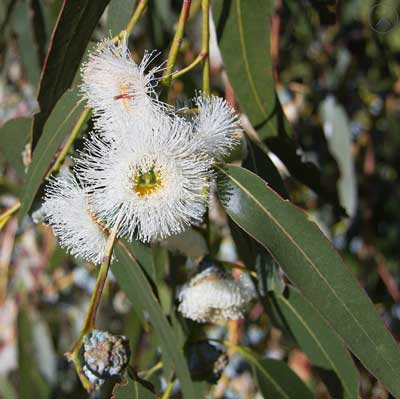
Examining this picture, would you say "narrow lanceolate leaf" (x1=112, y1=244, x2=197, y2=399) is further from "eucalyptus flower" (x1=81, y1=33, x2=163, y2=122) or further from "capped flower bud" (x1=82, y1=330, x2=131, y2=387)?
"eucalyptus flower" (x1=81, y1=33, x2=163, y2=122)

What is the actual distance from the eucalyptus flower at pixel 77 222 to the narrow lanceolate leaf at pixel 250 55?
409 millimetres

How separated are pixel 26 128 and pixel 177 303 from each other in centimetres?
39

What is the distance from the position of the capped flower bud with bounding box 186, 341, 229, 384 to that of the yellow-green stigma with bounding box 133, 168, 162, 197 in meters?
0.35

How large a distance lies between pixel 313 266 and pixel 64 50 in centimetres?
45

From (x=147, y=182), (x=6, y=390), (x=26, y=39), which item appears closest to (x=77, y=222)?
(x=147, y=182)

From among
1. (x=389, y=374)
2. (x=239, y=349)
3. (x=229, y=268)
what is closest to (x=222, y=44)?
(x=229, y=268)

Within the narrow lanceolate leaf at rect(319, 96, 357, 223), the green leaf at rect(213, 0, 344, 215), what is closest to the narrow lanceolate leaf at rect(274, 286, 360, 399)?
the green leaf at rect(213, 0, 344, 215)

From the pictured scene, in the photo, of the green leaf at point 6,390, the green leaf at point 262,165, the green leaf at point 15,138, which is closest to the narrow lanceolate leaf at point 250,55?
the green leaf at point 262,165

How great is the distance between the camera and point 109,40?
96 centimetres

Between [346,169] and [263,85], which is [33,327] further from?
[263,85]

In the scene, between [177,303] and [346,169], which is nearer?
[177,303]

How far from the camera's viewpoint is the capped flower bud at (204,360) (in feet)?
3.70

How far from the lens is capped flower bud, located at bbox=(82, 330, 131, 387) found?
2.80 ft

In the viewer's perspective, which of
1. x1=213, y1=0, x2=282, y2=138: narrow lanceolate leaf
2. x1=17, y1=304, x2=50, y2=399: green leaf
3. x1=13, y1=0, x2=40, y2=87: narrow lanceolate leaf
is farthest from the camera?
x1=17, y1=304, x2=50, y2=399: green leaf
